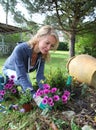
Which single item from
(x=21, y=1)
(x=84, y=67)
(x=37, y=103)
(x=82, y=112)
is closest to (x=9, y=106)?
(x=37, y=103)

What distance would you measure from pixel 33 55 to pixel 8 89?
22.9 inches

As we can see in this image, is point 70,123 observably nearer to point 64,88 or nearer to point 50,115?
point 50,115

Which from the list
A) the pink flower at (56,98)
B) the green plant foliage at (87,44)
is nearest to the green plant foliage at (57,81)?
the pink flower at (56,98)

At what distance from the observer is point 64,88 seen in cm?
361

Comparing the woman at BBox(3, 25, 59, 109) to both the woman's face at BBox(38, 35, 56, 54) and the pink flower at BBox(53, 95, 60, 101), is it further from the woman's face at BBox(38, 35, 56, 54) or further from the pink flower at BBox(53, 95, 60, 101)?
the pink flower at BBox(53, 95, 60, 101)

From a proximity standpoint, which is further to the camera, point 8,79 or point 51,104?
point 8,79

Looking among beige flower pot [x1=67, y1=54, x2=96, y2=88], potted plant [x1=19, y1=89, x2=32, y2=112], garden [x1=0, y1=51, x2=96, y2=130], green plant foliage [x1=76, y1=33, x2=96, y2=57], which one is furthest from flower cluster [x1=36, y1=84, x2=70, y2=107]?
green plant foliage [x1=76, y1=33, x2=96, y2=57]

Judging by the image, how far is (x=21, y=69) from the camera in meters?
3.21

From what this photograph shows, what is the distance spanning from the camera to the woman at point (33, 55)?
10.2ft

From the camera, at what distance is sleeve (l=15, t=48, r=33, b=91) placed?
3.10 metres

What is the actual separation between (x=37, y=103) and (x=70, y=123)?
515 mm

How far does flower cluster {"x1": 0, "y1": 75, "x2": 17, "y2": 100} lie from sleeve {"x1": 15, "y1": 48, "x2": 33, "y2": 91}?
1.13 ft

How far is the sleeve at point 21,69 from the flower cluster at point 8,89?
34 cm

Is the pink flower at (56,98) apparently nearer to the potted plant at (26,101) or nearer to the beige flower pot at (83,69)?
the potted plant at (26,101)
